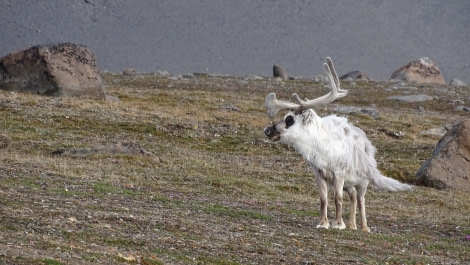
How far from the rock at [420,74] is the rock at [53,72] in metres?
62.0

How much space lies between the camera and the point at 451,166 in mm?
43156

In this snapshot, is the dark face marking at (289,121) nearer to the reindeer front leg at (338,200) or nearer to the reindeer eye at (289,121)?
the reindeer eye at (289,121)

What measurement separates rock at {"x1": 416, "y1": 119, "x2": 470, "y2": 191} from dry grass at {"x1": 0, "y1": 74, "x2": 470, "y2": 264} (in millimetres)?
1382

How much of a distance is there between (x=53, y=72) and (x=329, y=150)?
34.9m

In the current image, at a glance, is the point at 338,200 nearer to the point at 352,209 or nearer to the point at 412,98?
the point at 352,209

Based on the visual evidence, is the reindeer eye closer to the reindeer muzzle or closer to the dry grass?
the reindeer muzzle

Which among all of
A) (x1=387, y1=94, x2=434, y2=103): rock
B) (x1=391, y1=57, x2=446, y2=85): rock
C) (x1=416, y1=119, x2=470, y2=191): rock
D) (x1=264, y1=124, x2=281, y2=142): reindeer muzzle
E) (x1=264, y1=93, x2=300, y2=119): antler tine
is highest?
(x1=391, y1=57, x2=446, y2=85): rock

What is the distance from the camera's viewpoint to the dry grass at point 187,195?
68.8 feet

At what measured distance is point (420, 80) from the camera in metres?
118

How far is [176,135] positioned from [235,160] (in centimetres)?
616

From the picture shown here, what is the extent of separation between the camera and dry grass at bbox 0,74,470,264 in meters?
21.0

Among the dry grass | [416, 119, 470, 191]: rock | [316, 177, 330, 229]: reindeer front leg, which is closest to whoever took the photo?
the dry grass

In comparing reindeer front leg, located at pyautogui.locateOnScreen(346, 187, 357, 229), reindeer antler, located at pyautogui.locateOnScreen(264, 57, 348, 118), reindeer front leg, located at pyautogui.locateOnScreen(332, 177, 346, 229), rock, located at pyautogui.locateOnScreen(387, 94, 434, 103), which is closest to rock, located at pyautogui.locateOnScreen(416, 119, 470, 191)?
reindeer antler, located at pyautogui.locateOnScreen(264, 57, 348, 118)

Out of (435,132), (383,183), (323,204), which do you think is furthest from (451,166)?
(435,132)
